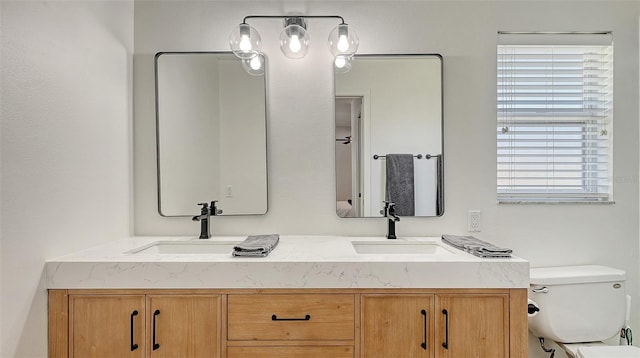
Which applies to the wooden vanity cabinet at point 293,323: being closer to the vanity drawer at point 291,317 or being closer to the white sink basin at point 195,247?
the vanity drawer at point 291,317

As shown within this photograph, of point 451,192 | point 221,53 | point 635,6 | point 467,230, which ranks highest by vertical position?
point 635,6

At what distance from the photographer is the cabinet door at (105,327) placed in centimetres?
126

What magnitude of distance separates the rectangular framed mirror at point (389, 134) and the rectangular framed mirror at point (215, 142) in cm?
49

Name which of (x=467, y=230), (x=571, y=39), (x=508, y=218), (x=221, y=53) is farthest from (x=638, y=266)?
(x=221, y=53)

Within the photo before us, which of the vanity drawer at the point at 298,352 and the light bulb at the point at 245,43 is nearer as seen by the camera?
the vanity drawer at the point at 298,352

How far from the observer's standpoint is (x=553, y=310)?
1.63 meters

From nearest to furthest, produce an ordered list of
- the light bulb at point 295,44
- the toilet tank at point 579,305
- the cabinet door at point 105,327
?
the cabinet door at point 105,327
the toilet tank at point 579,305
the light bulb at point 295,44

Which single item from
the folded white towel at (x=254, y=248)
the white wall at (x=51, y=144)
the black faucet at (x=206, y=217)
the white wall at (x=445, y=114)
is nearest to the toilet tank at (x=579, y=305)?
the white wall at (x=445, y=114)

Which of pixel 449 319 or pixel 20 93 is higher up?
pixel 20 93

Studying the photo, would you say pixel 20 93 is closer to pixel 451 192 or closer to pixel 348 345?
pixel 348 345

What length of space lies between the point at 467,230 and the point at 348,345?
1.02m

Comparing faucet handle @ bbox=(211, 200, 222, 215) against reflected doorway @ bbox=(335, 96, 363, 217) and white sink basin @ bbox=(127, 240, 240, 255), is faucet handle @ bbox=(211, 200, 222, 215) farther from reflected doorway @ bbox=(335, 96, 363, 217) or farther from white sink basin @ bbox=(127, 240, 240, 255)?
reflected doorway @ bbox=(335, 96, 363, 217)

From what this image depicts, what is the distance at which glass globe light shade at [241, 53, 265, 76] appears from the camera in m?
1.81

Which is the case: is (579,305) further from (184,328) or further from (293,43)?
(293,43)
